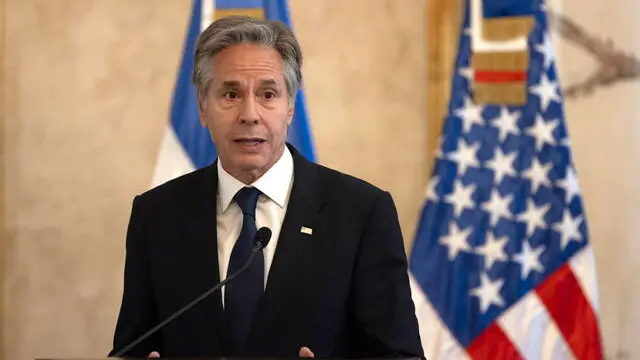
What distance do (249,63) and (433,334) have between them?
2.05 meters

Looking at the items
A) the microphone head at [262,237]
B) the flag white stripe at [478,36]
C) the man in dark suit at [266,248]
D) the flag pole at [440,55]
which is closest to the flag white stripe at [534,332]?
the flag pole at [440,55]

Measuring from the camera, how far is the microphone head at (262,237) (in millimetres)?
1493

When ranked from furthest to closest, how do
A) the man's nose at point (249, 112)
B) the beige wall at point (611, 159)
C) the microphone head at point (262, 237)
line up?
1. the beige wall at point (611, 159)
2. the man's nose at point (249, 112)
3. the microphone head at point (262, 237)

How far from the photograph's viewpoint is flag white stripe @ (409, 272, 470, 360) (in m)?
3.34

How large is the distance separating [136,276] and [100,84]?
2.04m

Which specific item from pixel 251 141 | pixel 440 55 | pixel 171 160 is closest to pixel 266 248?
pixel 251 141

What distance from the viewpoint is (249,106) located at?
64.0 inches

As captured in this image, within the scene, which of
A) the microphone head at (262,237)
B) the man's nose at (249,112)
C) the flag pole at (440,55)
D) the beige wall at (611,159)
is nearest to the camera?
the microphone head at (262,237)

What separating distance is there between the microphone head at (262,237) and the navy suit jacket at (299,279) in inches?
4.0

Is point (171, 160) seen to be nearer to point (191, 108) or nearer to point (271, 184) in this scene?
point (191, 108)

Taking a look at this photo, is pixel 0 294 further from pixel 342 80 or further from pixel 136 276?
pixel 136 276

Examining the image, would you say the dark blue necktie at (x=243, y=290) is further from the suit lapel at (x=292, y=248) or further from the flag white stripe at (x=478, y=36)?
the flag white stripe at (x=478, y=36)

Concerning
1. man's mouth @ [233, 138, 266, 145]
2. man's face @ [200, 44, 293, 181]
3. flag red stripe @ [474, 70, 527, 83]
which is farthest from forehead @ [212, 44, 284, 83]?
flag red stripe @ [474, 70, 527, 83]

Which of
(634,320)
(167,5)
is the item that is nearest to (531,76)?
(634,320)
